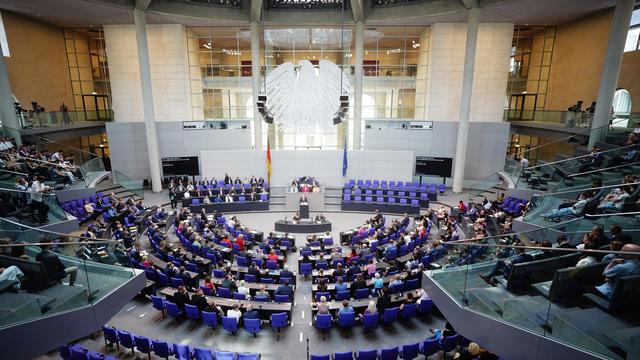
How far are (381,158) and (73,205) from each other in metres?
16.9

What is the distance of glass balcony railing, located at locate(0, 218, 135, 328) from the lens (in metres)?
5.29

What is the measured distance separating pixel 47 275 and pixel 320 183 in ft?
54.6

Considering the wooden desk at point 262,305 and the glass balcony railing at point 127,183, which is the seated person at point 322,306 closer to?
the wooden desk at point 262,305

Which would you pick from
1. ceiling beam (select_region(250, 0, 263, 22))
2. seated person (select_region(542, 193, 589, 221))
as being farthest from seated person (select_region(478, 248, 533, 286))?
ceiling beam (select_region(250, 0, 263, 22))

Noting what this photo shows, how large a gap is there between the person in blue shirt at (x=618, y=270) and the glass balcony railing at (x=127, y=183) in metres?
22.5

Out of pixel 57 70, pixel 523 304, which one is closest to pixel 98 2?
pixel 57 70

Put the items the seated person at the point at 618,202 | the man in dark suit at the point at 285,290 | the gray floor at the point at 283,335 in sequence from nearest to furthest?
the seated person at the point at 618,202 < the gray floor at the point at 283,335 < the man in dark suit at the point at 285,290

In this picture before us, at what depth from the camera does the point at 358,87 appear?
2216 centimetres

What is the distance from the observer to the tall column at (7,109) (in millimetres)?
16125

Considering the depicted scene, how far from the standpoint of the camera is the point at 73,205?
51.5ft

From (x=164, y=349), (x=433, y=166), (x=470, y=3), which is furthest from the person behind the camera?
(x=433, y=166)

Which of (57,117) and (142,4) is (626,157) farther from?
(57,117)

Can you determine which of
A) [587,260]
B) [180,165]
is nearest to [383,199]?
[180,165]

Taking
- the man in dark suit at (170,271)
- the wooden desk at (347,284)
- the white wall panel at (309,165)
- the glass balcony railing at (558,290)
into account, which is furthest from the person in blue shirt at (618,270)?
the white wall panel at (309,165)
